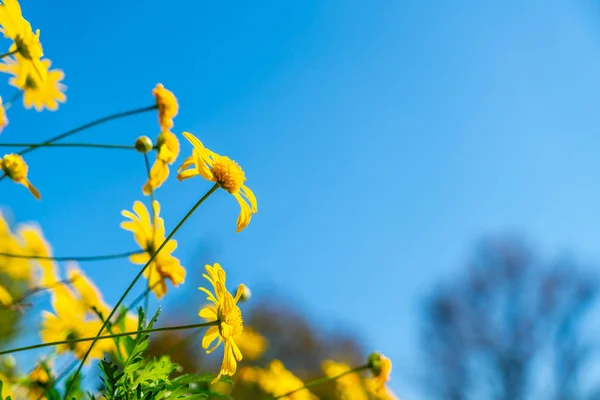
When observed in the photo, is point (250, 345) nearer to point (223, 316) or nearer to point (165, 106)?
point (165, 106)

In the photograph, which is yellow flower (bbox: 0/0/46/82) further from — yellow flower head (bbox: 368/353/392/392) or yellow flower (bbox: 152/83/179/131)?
yellow flower head (bbox: 368/353/392/392)

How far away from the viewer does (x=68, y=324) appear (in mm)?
1455

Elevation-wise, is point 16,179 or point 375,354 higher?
point 16,179

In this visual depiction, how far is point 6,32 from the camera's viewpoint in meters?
1.17

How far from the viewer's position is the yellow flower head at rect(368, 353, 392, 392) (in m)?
1.43

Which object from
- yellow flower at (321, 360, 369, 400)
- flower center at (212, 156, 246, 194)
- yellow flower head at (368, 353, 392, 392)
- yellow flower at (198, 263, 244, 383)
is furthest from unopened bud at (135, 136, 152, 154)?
yellow flower at (321, 360, 369, 400)

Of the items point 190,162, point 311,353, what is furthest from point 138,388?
point 311,353

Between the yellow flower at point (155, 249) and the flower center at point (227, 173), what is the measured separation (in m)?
0.21

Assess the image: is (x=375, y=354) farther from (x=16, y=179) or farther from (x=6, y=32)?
(x=6, y=32)

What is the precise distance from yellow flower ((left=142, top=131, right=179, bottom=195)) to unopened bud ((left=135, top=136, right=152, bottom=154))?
→ 35 millimetres

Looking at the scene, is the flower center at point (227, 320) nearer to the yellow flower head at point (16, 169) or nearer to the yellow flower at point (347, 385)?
the yellow flower head at point (16, 169)

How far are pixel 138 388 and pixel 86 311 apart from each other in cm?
65

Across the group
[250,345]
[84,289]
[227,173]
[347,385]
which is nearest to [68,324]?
[84,289]

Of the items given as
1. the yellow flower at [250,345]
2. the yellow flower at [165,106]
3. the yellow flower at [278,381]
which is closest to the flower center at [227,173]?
the yellow flower at [165,106]
